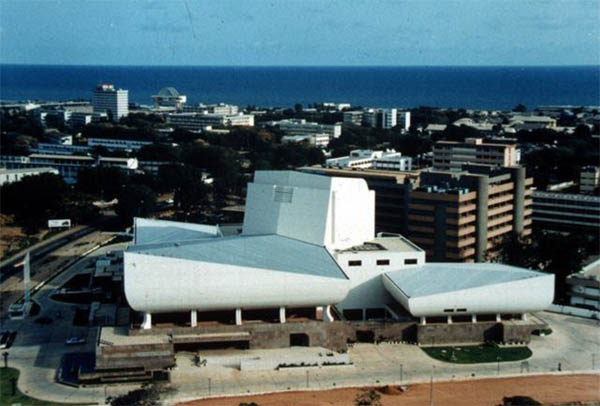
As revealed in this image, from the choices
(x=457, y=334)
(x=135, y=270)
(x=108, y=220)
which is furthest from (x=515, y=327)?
(x=108, y=220)

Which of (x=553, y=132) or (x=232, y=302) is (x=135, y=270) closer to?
(x=232, y=302)

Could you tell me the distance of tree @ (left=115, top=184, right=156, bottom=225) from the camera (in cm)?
6738

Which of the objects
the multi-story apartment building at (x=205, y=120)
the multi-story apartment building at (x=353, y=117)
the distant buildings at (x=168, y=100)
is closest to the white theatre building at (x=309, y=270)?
the multi-story apartment building at (x=205, y=120)

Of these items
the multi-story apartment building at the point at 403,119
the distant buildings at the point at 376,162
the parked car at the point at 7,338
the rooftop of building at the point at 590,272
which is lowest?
the parked car at the point at 7,338

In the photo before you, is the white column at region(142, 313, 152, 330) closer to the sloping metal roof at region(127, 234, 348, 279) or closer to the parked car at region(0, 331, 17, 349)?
the sloping metal roof at region(127, 234, 348, 279)

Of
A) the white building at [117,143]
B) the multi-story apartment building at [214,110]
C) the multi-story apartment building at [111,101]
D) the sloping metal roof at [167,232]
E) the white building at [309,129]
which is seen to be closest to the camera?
the sloping metal roof at [167,232]

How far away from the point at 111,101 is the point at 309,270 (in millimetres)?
124498

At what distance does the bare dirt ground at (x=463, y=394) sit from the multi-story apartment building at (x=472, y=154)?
44.7m

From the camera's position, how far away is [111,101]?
155375 mm

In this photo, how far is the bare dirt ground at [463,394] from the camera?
32.1 meters

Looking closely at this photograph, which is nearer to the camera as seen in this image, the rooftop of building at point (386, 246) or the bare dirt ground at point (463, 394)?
the bare dirt ground at point (463, 394)

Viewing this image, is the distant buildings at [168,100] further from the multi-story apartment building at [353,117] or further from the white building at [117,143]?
the white building at [117,143]

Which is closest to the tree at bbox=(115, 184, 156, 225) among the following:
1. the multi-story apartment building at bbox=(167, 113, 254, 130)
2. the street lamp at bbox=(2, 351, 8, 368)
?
the street lamp at bbox=(2, 351, 8, 368)

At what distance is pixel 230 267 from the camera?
123 ft
